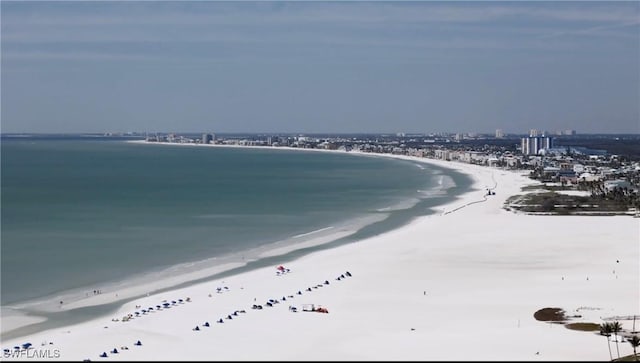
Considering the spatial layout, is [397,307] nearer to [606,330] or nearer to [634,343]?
[606,330]

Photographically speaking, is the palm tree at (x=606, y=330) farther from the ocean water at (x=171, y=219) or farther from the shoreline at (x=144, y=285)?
the ocean water at (x=171, y=219)

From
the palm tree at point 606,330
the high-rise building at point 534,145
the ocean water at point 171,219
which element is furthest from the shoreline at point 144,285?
the high-rise building at point 534,145

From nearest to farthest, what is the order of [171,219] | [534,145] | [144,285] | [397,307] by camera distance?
1. [397,307]
2. [144,285]
3. [171,219]
4. [534,145]

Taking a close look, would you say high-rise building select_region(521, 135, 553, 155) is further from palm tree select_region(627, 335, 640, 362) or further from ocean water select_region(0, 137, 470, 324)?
palm tree select_region(627, 335, 640, 362)

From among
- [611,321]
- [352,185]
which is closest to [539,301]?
[611,321]

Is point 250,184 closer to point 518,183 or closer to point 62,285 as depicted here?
point 518,183

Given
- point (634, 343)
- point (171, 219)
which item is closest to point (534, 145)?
point (171, 219)

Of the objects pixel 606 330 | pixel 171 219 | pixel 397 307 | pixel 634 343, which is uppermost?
pixel 634 343
